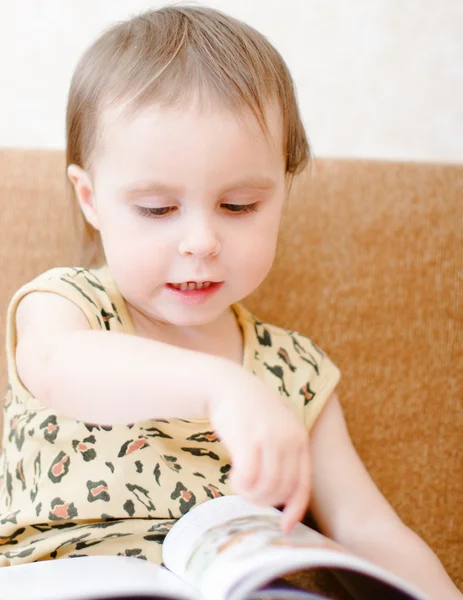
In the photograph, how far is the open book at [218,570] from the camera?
1.61 feet

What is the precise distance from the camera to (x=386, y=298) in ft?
3.18

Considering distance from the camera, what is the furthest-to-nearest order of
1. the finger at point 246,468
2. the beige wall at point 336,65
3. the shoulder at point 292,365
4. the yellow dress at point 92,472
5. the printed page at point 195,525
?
the beige wall at point 336,65 → the shoulder at point 292,365 → the yellow dress at point 92,472 → the printed page at point 195,525 → the finger at point 246,468

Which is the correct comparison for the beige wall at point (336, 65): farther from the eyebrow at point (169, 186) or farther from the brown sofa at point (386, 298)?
the eyebrow at point (169, 186)

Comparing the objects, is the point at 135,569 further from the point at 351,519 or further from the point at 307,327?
the point at 307,327

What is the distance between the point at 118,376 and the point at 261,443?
14 cm

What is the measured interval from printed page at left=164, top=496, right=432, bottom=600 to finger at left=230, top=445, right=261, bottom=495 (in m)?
0.07

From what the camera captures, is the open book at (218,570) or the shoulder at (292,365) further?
the shoulder at (292,365)

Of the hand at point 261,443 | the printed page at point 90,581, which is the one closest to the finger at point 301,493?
the hand at point 261,443

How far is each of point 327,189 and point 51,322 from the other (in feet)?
1.51

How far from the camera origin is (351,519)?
0.80 m

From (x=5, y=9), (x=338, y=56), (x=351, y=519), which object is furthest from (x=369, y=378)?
(x=5, y=9)

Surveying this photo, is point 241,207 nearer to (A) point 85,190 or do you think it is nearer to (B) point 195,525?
(A) point 85,190

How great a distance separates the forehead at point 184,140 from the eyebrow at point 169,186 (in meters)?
0.01

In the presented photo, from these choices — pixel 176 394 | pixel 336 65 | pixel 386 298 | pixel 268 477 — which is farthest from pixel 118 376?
pixel 336 65
